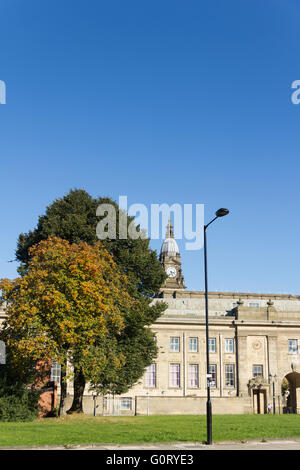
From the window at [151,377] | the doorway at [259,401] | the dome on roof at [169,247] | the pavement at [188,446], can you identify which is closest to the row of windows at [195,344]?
the window at [151,377]

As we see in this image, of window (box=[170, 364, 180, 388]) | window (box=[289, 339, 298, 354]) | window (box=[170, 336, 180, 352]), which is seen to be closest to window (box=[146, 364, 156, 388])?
window (box=[170, 364, 180, 388])

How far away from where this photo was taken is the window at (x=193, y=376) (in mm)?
67500

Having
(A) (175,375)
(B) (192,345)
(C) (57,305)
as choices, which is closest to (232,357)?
(B) (192,345)

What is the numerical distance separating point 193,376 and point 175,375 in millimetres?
2326

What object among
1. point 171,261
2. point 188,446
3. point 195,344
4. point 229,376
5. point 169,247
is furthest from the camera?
point 169,247

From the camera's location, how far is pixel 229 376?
6800 cm

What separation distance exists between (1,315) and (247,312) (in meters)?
31.5

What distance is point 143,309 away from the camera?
4672 cm

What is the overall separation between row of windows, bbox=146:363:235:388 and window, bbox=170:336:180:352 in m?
1.88

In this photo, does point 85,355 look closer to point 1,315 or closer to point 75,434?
point 75,434

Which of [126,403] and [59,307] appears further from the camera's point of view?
[126,403]

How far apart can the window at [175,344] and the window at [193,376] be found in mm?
2775

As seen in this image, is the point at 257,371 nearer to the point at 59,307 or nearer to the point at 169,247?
the point at 59,307
